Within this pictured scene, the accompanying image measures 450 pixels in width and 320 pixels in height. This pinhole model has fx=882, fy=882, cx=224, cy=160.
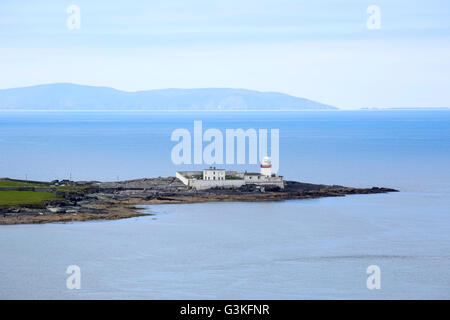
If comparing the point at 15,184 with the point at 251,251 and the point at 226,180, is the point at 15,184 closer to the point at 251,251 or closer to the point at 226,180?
the point at 226,180

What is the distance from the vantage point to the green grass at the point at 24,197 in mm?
54509

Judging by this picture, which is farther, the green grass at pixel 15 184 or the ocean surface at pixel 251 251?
the green grass at pixel 15 184

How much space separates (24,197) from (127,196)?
7650 mm

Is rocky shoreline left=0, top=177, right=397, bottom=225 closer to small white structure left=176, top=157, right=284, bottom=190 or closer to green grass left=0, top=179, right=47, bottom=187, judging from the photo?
small white structure left=176, top=157, right=284, bottom=190

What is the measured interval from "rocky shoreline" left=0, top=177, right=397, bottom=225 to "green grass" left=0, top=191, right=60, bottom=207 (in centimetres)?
72

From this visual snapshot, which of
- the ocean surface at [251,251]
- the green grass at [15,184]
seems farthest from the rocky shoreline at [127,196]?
the ocean surface at [251,251]

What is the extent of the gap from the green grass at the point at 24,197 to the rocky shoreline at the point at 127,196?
2.38ft

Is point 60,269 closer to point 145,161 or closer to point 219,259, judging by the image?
point 219,259

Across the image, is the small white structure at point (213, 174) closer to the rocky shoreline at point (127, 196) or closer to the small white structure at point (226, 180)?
the small white structure at point (226, 180)

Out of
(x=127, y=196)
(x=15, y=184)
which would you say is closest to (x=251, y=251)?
(x=127, y=196)

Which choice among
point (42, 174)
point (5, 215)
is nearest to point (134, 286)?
point (5, 215)

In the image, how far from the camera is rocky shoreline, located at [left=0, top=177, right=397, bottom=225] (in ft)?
171

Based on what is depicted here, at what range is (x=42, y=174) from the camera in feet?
276
